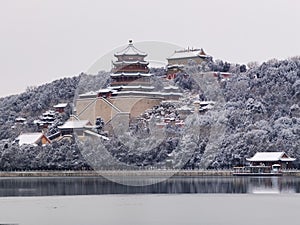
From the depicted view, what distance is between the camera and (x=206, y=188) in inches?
1937

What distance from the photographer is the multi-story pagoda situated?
88688 millimetres

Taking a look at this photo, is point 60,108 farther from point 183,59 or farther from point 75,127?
point 183,59

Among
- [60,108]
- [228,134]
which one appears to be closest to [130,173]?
[228,134]

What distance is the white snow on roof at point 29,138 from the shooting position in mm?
78375

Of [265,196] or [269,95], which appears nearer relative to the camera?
[265,196]

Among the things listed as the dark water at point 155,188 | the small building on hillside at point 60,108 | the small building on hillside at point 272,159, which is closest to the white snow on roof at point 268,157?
the small building on hillside at point 272,159

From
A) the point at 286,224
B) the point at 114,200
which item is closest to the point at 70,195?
the point at 114,200

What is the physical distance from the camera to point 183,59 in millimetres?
97688

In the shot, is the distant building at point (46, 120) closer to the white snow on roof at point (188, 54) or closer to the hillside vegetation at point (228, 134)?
the hillside vegetation at point (228, 134)

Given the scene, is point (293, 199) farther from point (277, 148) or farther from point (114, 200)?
point (277, 148)

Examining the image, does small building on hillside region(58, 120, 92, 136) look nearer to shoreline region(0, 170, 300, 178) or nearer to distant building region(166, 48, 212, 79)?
shoreline region(0, 170, 300, 178)

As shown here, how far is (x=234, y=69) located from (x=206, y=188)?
160ft

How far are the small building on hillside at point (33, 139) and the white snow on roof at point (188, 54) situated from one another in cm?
2233

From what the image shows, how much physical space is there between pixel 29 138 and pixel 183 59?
77.6 ft
